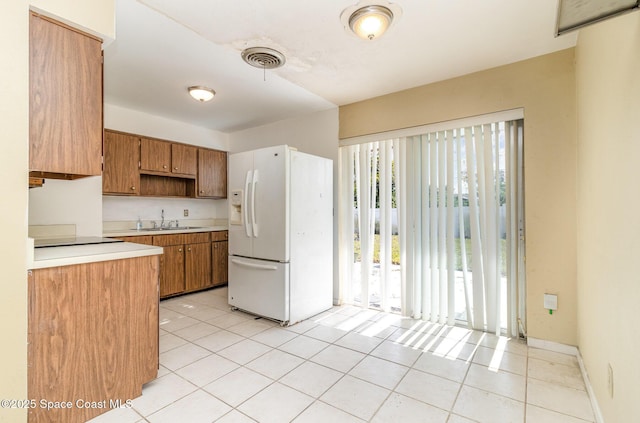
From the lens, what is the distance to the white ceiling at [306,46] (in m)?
2.02

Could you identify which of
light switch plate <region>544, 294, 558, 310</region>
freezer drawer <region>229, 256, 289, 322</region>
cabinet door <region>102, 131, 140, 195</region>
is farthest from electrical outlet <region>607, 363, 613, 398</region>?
cabinet door <region>102, 131, 140, 195</region>

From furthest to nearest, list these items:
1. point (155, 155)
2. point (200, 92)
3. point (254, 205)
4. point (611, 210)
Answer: point (155, 155), point (254, 205), point (200, 92), point (611, 210)

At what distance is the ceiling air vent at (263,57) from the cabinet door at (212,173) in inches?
94.4

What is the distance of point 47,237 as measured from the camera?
2986 millimetres

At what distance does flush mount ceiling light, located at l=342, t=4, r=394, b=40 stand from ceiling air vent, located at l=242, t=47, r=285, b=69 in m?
0.75

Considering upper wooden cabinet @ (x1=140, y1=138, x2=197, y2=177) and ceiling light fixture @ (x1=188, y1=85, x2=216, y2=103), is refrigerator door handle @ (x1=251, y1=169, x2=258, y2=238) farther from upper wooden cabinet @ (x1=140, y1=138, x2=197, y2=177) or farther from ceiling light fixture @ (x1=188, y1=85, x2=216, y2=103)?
upper wooden cabinet @ (x1=140, y1=138, x2=197, y2=177)

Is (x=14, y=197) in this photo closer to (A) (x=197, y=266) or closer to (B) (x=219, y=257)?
(A) (x=197, y=266)

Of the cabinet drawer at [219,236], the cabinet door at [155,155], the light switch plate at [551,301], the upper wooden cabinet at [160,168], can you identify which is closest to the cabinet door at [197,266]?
the cabinet drawer at [219,236]

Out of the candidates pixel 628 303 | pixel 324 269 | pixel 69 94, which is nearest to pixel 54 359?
pixel 69 94

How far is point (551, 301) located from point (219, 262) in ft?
13.6

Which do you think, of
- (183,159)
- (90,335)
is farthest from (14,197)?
(183,159)

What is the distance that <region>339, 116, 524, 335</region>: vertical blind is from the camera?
2.80 meters

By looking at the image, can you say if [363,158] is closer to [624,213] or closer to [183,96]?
[183,96]

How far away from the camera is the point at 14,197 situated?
1402 millimetres
